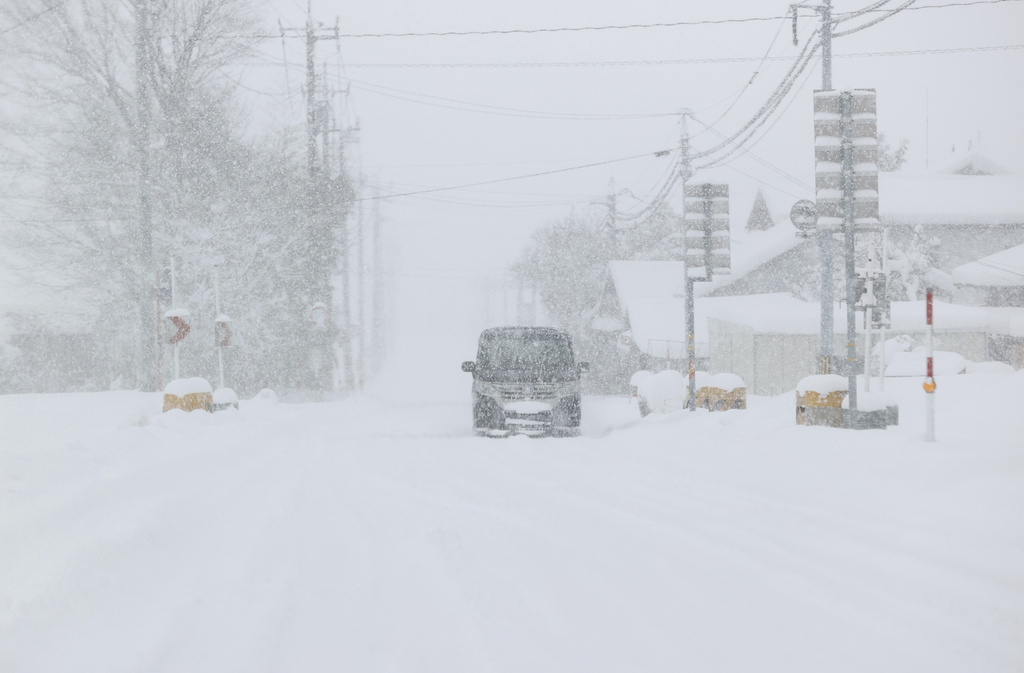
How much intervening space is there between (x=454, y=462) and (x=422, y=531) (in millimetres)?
4213

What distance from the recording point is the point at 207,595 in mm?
4555

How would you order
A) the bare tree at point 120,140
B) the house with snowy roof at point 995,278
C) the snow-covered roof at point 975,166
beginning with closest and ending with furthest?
the bare tree at point 120,140 < the house with snowy roof at point 995,278 < the snow-covered roof at point 975,166

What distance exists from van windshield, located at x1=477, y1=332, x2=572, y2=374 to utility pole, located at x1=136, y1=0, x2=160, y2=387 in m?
15.0

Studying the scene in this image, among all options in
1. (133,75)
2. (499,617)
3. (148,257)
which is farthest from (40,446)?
(133,75)

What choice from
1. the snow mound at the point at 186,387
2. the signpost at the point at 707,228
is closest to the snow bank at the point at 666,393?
the signpost at the point at 707,228

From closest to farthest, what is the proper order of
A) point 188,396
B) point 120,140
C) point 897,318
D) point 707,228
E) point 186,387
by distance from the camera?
1. point 188,396
2. point 186,387
3. point 707,228
4. point 120,140
5. point 897,318

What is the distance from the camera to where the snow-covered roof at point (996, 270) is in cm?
3112

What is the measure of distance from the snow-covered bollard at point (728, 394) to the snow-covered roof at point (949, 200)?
1876 centimetres

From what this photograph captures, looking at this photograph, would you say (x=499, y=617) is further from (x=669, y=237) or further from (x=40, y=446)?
(x=669, y=237)

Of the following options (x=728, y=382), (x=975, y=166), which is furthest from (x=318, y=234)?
(x=975, y=166)

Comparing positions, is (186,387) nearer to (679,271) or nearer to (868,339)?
(868,339)

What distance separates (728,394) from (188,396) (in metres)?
10.7

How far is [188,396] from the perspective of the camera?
51.7 feet

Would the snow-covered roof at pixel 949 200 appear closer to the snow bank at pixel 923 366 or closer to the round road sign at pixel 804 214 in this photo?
the snow bank at pixel 923 366
